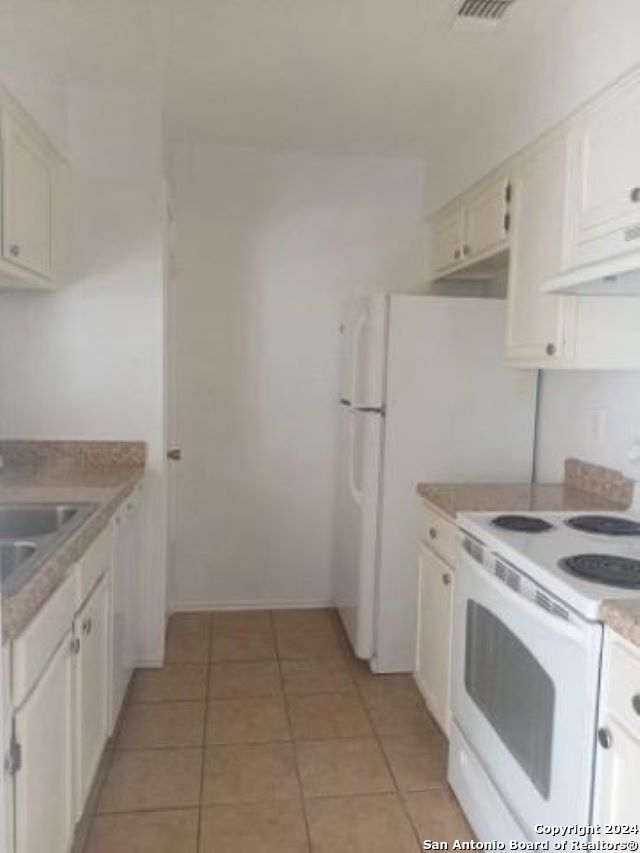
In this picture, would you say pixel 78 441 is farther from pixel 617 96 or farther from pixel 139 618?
pixel 617 96

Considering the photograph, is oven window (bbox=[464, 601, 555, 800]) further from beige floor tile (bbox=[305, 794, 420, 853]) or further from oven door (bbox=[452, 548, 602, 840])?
beige floor tile (bbox=[305, 794, 420, 853])

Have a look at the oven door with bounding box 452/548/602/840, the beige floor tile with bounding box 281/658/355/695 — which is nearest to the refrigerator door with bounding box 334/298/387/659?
the beige floor tile with bounding box 281/658/355/695

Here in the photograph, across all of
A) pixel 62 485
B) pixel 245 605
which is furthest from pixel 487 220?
pixel 245 605

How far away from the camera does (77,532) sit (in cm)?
176

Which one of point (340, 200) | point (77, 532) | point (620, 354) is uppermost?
point (340, 200)

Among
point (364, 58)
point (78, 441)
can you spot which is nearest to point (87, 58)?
point (364, 58)

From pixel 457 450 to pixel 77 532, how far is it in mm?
1655

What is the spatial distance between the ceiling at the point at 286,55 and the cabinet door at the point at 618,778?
6.40 ft

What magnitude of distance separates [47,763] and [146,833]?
66 centimetres

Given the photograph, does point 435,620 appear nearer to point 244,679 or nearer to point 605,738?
point 244,679

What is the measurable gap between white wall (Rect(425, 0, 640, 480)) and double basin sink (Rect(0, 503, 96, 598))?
1779 mm

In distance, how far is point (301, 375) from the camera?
3629 mm

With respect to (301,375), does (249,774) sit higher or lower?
lower

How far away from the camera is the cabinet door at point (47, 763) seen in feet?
4.30
